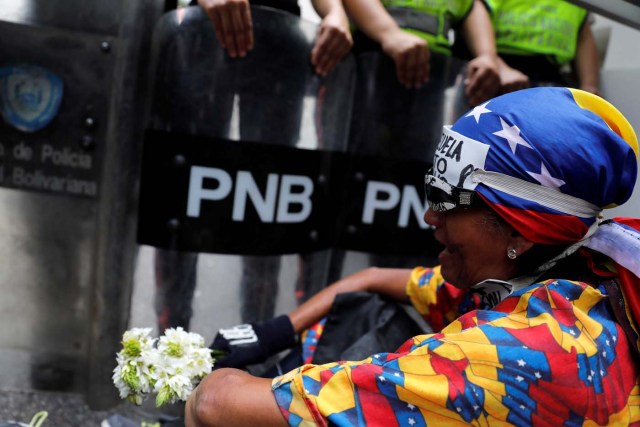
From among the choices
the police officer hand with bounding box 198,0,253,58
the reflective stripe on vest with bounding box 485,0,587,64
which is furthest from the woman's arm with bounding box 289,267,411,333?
the reflective stripe on vest with bounding box 485,0,587,64

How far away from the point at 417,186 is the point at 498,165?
A: 122 cm

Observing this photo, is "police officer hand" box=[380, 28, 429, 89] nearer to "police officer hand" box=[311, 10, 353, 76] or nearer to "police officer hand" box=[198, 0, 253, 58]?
"police officer hand" box=[311, 10, 353, 76]

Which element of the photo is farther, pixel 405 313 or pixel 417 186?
pixel 417 186

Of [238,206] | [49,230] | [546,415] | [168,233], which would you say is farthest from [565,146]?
[49,230]

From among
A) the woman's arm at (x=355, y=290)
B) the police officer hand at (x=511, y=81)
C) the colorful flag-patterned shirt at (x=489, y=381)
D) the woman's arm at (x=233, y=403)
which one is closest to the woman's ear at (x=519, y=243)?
the colorful flag-patterned shirt at (x=489, y=381)

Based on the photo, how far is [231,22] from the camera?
6.72ft

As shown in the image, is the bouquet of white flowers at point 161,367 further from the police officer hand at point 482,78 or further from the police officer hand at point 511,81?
the police officer hand at point 511,81

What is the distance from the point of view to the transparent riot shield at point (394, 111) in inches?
95.4

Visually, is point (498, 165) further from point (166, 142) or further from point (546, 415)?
point (166, 142)

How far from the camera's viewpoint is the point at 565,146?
1.23 m

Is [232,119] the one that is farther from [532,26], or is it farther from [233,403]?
[532,26]

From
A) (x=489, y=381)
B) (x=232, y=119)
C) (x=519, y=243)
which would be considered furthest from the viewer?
(x=232, y=119)

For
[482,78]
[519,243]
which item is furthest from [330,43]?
[519,243]

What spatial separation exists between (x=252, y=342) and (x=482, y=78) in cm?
128
